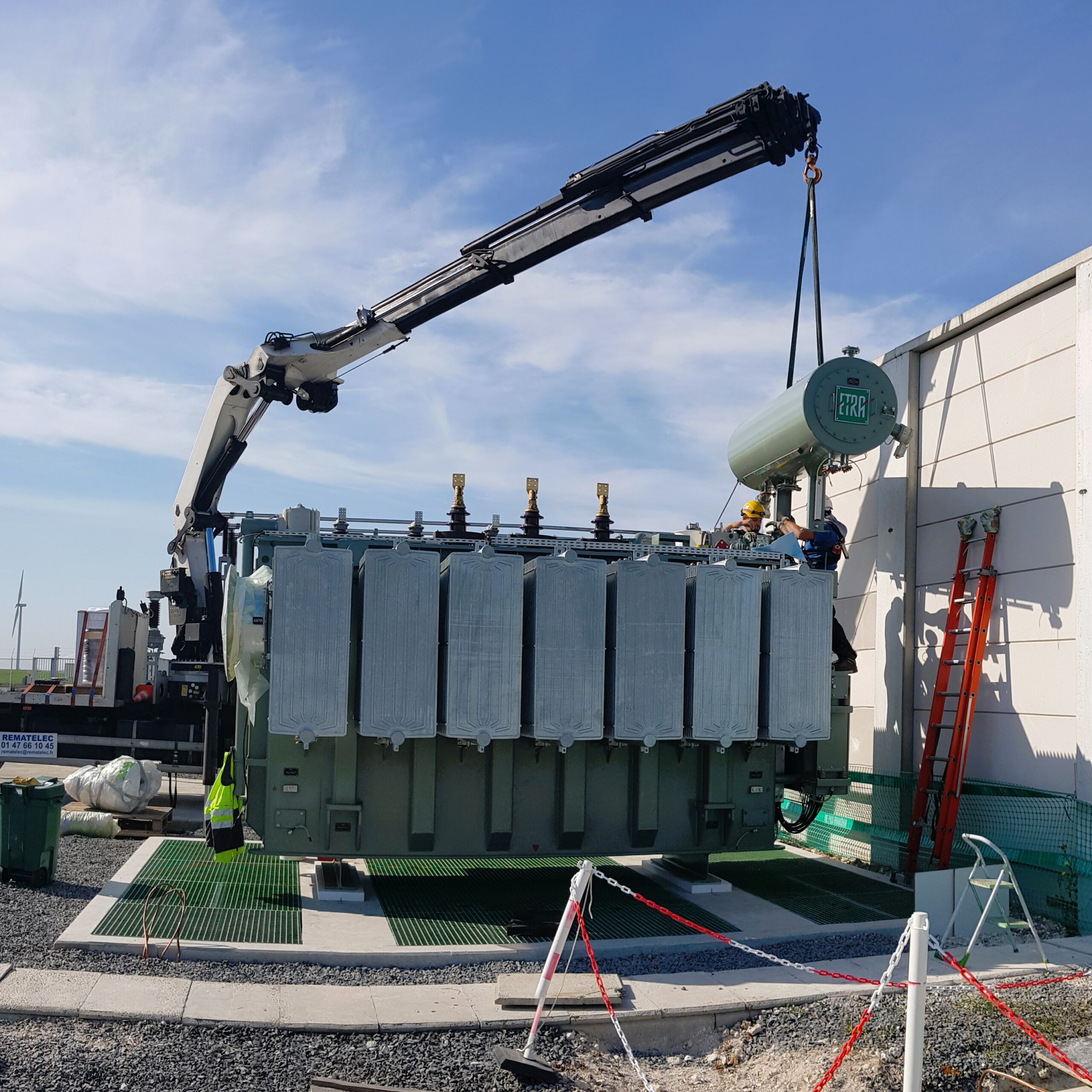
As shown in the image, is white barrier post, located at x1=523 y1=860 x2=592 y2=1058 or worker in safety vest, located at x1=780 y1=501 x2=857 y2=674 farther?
worker in safety vest, located at x1=780 y1=501 x2=857 y2=674

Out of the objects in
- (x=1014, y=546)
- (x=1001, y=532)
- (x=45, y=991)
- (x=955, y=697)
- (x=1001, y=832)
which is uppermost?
(x=1001, y=532)

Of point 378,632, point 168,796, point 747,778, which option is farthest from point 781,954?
point 168,796

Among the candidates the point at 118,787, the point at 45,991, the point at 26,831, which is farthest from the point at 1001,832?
the point at 118,787

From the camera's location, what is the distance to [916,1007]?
4922 millimetres

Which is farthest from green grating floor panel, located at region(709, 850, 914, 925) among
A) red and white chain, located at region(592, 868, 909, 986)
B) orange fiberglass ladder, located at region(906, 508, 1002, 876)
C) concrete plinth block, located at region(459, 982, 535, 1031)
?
concrete plinth block, located at region(459, 982, 535, 1031)

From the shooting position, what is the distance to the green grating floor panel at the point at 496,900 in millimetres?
8711

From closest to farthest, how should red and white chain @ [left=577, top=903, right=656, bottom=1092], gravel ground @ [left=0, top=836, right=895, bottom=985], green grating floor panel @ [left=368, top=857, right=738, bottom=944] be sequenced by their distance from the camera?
red and white chain @ [left=577, top=903, right=656, bottom=1092]
gravel ground @ [left=0, top=836, right=895, bottom=985]
green grating floor panel @ [left=368, top=857, right=738, bottom=944]

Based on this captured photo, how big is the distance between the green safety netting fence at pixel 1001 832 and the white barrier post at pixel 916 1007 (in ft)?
16.5

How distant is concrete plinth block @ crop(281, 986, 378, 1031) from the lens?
20.7ft

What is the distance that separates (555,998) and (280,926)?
2948 millimetres

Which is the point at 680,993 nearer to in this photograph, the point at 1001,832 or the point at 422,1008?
the point at 422,1008

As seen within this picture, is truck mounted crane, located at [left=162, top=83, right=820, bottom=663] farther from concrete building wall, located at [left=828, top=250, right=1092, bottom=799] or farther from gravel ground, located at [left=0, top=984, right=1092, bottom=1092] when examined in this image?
gravel ground, located at [left=0, top=984, right=1092, bottom=1092]

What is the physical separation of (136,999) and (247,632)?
3.30m

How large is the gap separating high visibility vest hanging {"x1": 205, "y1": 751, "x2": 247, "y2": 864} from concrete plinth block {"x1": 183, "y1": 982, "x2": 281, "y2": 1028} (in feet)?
7.93
